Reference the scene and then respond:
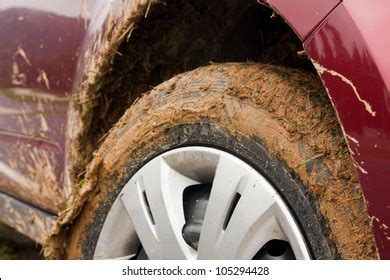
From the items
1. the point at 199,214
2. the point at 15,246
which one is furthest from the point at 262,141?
the point at 15,246

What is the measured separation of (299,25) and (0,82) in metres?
1.50

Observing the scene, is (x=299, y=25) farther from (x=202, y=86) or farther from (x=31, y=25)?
(x=31, y=25)

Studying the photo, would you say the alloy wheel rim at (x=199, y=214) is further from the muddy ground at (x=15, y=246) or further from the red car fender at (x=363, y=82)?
the muddy ground at (x=15, y=246)

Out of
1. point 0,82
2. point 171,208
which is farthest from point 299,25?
point 0,82

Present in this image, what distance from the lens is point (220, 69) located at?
203 cm

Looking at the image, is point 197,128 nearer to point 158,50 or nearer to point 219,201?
point 219,201

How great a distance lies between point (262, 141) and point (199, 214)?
0.34 meters

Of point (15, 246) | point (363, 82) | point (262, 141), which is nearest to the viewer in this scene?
point (363, 82)

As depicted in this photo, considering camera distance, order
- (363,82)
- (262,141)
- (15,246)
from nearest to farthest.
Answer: (363,82)
(262,141)
(15,246)

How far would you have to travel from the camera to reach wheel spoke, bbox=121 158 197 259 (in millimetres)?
2033

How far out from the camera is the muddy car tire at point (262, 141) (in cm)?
166

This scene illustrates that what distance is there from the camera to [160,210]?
2.06 metres

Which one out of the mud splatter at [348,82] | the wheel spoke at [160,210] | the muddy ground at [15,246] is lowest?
the muddy ground at [15,246]

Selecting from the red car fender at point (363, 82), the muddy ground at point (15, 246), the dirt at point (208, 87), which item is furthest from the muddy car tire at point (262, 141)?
the muddy ground at point (15, 246)
